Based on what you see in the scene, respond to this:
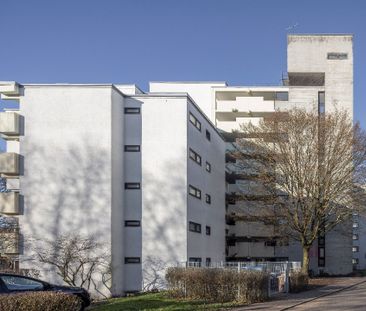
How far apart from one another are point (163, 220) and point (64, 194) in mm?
5572

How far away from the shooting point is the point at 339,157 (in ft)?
141

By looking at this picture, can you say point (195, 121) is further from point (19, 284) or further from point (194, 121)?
point (19, 284)

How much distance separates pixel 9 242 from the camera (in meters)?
29.7

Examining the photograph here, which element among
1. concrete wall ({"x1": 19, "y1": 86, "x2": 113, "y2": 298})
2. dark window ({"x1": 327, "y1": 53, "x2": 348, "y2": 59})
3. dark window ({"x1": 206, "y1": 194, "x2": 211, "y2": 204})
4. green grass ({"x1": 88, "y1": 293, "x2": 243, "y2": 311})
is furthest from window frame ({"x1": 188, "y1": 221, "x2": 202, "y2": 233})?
dark window ({"x1": 327, "y1": 53, "x2": 348, "y2": 59})

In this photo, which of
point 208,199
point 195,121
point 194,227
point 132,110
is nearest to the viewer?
point 132,110

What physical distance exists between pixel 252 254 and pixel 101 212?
28123 mm

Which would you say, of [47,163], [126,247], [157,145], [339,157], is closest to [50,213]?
[47,163]

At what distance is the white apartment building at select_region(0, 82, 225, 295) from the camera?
3000cm

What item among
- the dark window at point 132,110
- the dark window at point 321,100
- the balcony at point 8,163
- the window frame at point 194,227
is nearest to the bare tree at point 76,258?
the balcony at point 8,163

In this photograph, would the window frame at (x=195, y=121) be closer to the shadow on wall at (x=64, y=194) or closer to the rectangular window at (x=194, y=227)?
the rectangular window at (x=194, y=227)

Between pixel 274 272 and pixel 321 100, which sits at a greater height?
pixel 321 100

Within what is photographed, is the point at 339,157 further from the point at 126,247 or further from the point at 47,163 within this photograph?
the point at 47,163

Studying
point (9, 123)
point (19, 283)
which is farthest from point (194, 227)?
point (19, 283)

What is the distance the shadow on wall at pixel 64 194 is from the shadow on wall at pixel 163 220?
→ 2.90 metres
